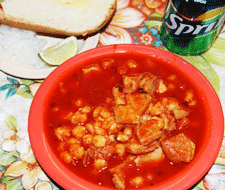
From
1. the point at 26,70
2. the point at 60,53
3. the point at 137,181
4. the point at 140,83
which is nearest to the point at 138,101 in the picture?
the point at 140,83

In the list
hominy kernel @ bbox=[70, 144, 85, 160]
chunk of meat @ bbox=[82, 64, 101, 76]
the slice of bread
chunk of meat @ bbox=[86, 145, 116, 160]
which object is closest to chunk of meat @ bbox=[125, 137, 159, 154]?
chunk of meat @ bbox=[86, 145, 116, 160]

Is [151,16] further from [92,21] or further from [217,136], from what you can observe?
[217,136]

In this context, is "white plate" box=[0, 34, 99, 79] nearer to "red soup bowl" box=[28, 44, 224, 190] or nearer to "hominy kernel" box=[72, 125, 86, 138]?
"red soup bowl" box=[28, 44, 224, 190]

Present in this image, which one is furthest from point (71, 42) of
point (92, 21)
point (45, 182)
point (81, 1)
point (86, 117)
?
point (45, 182)

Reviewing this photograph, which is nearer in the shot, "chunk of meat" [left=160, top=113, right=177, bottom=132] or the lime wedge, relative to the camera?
"chunk of meat" [left=160, top=113, right=177, bottom=132]

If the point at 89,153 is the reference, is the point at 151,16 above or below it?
above

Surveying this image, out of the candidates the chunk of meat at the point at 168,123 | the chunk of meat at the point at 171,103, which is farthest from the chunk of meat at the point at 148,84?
the chunk of meat at the point at 168,123
